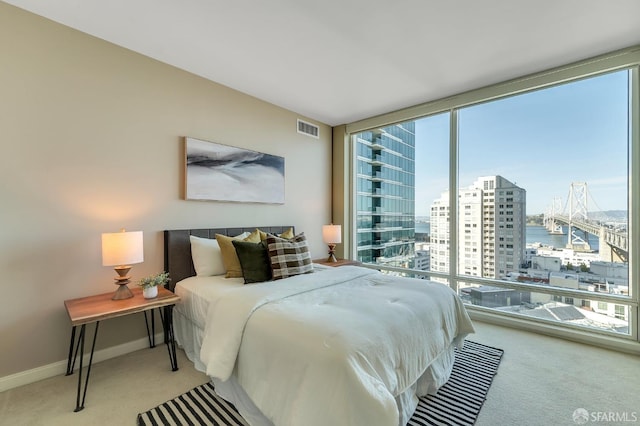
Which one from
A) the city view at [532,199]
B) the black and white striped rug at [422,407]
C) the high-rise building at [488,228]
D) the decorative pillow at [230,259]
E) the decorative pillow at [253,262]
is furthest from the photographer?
the high-rise building at [488,228]

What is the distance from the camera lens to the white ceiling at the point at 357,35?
2082 millimetres

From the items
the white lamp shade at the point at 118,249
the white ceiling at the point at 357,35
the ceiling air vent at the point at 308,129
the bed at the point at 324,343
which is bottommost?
the bed at the point at 324,343

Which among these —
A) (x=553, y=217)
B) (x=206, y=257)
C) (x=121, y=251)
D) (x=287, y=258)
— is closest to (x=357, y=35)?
(x=287, y=258)

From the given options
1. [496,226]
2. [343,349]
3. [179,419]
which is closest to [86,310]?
[179,419]

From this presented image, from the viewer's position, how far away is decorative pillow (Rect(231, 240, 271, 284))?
2500 mm

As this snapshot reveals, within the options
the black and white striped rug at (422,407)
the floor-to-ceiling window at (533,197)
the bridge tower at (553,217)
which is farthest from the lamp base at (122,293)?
the bridge tower at (553,217)

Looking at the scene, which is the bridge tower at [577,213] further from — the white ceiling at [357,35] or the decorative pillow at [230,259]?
the decorative pillow at [230,259]

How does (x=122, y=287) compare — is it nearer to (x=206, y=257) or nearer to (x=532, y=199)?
(x=206, y=257)

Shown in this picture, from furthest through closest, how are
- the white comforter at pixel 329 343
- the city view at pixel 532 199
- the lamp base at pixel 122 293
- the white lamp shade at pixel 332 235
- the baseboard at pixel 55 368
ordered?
the white lamp shade at pixel 332 235 < the city view at pixel 532 199 < the lamp base at pixel 122 293 < the baseboard at pixel 55 368 < the white comforter at pixel 329 343

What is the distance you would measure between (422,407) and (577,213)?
2.67 m

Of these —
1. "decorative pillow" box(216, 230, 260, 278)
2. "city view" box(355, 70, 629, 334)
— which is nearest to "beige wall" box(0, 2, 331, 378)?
"decorative pillow" box(216, 230, 260, 278)

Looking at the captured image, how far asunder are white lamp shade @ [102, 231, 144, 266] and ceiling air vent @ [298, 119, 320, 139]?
2.78m

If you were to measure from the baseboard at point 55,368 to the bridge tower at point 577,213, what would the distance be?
4.48 metres

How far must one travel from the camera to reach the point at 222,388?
1.90 m
